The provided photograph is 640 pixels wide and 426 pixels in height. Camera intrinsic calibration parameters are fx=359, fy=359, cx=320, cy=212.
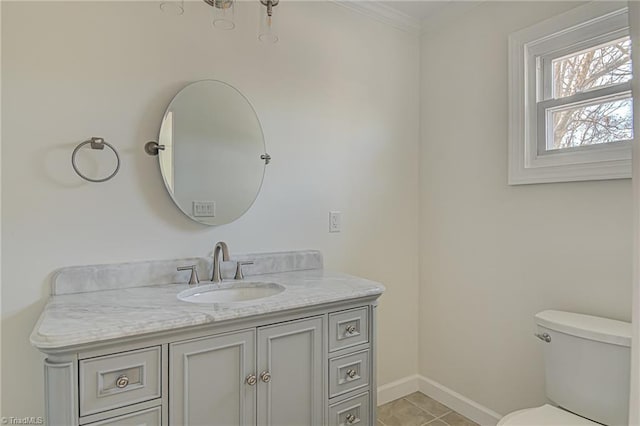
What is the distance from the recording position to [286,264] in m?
1.92

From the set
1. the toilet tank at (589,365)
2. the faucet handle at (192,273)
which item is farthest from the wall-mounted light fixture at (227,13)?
the toilet tank at (589,365)

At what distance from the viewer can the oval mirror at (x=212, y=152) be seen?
1.63 meters

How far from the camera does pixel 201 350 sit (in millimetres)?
1175

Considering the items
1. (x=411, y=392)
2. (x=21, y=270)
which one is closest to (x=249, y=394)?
(x=21, y=270)

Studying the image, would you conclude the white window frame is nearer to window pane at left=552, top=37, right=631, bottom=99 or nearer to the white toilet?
window pane at left=552, top=37, right=631, bottom=99

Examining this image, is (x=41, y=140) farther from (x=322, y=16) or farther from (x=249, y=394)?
(x=322, y=16)

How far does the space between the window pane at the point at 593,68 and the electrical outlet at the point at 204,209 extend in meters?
1.81

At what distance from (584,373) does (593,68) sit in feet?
4.50

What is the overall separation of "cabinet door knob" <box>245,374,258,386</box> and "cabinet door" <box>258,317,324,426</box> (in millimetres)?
20

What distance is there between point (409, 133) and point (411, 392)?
5.71 ft

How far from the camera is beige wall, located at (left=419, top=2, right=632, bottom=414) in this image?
1617 mm

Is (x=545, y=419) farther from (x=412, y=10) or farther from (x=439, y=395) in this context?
(x=412, y=10)

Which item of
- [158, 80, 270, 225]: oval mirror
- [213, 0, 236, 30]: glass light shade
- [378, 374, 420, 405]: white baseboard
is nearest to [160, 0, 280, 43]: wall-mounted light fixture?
[213, 0, 236, 30]: glass light shade

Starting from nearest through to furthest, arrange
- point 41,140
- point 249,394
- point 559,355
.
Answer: point 249,394
point 41,140
point 559,355
